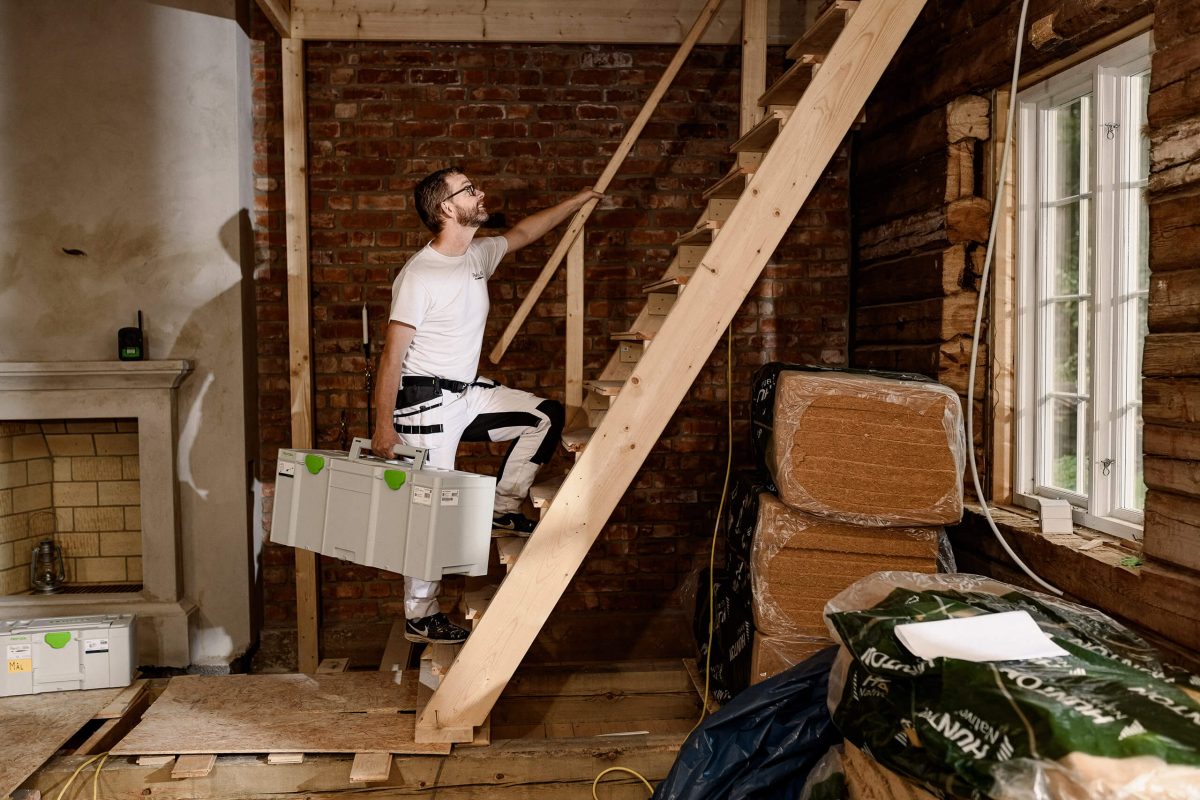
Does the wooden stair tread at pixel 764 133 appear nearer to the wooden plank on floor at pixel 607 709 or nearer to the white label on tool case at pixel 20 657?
the wooden plank on floor at pixel 607 709

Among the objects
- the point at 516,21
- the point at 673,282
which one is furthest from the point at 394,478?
the point at 516,21

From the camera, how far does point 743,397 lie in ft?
14.2

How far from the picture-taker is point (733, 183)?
3.28m

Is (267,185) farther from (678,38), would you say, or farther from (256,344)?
(678,38)

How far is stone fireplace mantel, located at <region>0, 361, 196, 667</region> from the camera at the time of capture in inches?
155

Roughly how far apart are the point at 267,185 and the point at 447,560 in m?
2.17

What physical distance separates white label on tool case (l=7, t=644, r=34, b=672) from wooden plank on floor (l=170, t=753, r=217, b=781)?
0.96 m

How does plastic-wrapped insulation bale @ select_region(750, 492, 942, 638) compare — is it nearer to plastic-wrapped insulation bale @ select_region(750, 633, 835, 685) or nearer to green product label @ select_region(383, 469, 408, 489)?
plastic-wrapped insulation bale @ select_region(750, 633, 835, 685)

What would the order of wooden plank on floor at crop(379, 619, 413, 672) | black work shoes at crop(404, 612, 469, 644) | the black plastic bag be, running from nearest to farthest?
the black plastic bag
black work shoes at crop(404, 612, 469, 644)
wooden plank on floor at crop(379, 619, 413, 672)

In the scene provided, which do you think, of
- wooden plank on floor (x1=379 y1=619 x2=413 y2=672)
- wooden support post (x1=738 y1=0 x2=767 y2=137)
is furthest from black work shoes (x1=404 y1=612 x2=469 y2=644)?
wooden support post (x1=738 y1=0 x2=767 y2=137)

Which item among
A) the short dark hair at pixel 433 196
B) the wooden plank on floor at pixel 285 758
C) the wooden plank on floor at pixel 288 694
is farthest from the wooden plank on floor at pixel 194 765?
the short dark hair at pixel 433 196

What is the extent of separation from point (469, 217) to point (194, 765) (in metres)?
2.12

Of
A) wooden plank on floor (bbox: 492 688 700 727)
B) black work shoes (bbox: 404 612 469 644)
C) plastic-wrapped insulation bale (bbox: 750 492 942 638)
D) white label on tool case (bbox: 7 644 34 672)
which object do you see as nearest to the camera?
plastic-wrapped insulation bale (bbox: 750 492 942 638)

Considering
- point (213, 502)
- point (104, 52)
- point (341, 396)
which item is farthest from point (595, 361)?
point (104, 52)
